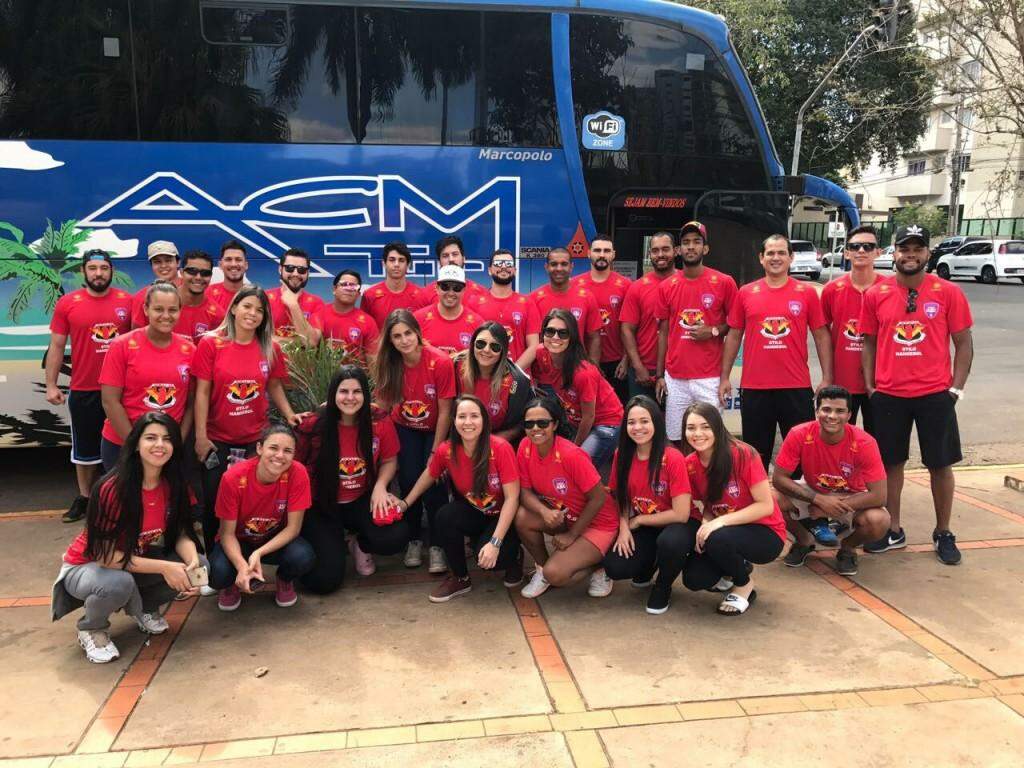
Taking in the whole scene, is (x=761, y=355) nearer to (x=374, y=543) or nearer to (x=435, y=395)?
(x=435, y=395)

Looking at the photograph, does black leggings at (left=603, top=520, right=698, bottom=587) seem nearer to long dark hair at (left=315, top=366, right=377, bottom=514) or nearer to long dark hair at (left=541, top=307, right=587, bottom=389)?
long dark hair at (left=541, top=307, right=587, bottom=389)

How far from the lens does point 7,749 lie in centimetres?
288

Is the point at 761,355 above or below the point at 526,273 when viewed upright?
below

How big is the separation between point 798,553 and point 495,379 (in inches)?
80.7

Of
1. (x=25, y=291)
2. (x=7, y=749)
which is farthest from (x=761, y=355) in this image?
(x=25, y=291)

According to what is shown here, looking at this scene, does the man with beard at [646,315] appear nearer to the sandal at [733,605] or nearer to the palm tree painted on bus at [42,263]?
the sandal at [733,605]

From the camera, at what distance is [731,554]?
3.80 metres

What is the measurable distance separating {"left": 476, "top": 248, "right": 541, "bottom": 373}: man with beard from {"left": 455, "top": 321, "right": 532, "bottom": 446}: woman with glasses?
75 centimetres

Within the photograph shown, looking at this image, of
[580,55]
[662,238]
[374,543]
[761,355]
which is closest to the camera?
[374,543]

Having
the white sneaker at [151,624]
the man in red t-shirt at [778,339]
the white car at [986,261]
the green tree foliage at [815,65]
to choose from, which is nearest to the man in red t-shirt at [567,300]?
the man in red t-shirt at [778,339]

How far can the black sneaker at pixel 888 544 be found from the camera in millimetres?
4738

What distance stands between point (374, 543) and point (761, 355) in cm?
261

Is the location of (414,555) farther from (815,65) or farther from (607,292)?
(815,65)

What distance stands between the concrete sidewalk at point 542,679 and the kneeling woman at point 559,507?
0.68ft
